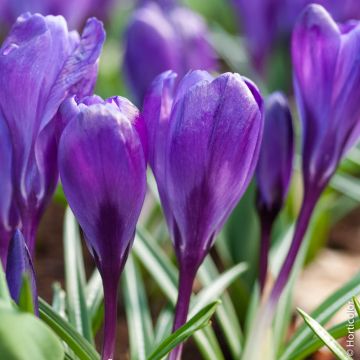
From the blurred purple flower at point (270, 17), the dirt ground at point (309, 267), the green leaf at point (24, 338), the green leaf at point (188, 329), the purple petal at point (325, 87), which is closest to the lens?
the green leaf at point (24, 338)

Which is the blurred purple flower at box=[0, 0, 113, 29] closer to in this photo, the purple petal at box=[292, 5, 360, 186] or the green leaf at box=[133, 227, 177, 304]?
the green leaf at box=[133, 227, 177, 304]

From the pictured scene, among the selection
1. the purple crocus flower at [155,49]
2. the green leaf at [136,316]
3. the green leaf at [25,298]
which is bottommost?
the green leaf at [136,316]

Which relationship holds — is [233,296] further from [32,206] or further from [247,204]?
[32,206]

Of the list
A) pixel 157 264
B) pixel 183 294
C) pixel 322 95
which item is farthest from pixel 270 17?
pixel 183 294

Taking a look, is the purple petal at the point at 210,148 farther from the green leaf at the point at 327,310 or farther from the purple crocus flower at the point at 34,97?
the green leaf at the point at 327,310

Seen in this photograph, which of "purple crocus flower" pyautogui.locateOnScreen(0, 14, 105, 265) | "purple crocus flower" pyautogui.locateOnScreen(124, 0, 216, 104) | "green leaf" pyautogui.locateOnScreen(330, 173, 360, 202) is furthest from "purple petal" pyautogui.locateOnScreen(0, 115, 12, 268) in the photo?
"green leaf" pyautogui.locateOnScreen(330, 173, 360, 202)

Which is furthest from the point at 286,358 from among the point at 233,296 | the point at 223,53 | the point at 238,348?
the point at 223,53

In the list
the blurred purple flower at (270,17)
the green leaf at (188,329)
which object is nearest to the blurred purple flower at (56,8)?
the blurred purple flower at (270,17)

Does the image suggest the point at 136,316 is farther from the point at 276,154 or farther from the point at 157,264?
the point at 276,154
